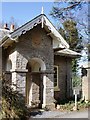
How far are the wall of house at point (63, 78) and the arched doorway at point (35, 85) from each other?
105 inches

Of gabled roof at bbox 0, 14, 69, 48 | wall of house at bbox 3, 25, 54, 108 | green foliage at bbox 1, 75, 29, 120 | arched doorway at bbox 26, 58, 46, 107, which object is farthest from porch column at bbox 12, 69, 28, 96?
green foliage at bbox 1, 75, 29, 120

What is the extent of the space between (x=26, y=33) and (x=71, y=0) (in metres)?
4.49

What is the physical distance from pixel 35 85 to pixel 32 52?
3.31 metres

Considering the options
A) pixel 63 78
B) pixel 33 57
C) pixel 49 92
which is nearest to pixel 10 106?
pixel 33 57

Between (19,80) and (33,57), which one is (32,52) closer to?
(33,57)

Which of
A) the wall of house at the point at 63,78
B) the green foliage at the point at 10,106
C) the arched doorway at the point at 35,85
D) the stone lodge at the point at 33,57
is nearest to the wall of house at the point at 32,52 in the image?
the stone lodge at the point at 33,57

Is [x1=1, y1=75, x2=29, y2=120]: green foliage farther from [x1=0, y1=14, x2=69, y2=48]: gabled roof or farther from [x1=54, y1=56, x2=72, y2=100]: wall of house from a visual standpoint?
[x1=54, y1=56, x2=72, y2=100]: wall of house

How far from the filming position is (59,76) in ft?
71.3

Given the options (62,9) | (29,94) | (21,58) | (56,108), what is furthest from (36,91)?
(62,9)

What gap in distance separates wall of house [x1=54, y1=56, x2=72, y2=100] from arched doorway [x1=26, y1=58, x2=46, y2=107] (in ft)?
8.73

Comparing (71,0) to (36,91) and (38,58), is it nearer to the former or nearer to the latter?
(38,58)

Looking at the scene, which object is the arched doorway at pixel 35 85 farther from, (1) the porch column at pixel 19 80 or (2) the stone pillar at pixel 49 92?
(1) the porch column at pixel 19 80

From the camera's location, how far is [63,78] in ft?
72.6

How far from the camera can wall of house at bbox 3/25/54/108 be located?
16.1 m
